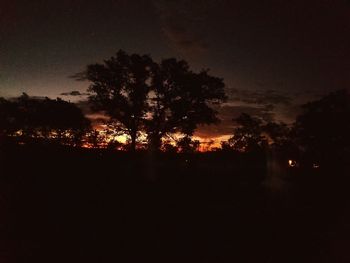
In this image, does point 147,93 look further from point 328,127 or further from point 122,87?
point 328,127

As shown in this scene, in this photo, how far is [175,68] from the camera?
3422 cm

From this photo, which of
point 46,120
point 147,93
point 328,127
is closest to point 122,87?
point 147,93

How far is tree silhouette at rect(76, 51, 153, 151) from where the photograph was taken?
3406cm

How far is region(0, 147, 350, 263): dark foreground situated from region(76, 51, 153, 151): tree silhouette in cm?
735

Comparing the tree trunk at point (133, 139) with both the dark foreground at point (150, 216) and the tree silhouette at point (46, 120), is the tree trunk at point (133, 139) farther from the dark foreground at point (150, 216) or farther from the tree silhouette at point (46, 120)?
the tree silhouette at point (46, 120)

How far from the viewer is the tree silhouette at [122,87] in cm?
3406

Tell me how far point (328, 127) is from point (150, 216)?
37.9 meters

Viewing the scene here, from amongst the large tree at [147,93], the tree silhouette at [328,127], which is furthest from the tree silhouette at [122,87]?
the tree silhouette at [328,127]

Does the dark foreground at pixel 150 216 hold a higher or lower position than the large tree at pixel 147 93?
lower

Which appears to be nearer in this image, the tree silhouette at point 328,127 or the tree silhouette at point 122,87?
the tree silhouette at point 122,87

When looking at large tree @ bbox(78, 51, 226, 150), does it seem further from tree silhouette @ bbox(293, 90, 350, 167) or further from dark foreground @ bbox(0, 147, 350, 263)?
tree silhouette @ bbox(293, 90, 350, 167)

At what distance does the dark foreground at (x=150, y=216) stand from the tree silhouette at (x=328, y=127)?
19089 millimetres

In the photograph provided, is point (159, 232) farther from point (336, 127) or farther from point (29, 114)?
point (336, 127)

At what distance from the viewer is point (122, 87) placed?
34406 millimetres
